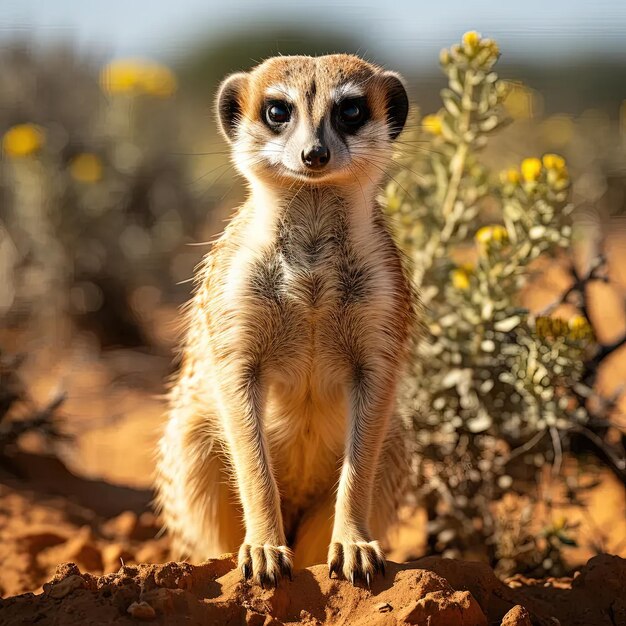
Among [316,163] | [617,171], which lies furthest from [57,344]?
[617,171]

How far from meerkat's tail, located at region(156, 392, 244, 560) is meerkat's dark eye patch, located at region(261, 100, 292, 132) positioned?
1.20m

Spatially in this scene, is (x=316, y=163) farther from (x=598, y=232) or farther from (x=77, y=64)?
(x=77, y=64)

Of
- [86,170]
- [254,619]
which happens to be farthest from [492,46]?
[86,170]

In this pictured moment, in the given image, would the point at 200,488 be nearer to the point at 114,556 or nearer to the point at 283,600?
the point at 114,556

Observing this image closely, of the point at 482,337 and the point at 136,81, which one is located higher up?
the point at 136,81

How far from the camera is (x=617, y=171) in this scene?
9250mm

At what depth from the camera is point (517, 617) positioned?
2.84 m

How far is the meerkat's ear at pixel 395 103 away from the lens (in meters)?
3.73

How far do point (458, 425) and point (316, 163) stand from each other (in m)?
1.60

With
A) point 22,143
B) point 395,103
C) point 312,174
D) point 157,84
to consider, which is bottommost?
point 22,143

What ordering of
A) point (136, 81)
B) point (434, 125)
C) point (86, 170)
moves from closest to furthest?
point (434, 125)
point (86, 170)
point (136, 81)

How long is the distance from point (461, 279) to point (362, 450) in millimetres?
1141

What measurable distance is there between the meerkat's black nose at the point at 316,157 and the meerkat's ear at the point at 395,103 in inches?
23.8

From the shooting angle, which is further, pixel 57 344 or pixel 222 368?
pixel 57 344
